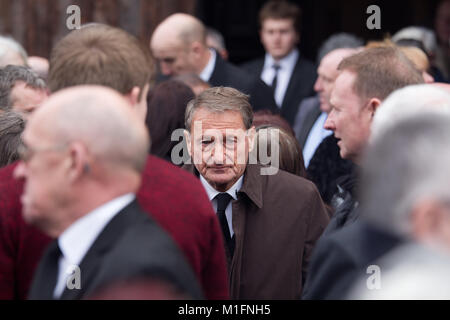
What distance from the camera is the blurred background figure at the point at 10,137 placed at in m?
3.54

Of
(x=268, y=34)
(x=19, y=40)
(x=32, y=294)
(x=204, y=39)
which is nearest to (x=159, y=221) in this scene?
(x=32, y=294)

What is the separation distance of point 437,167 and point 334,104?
168cm

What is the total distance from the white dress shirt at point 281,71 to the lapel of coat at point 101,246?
211 inches

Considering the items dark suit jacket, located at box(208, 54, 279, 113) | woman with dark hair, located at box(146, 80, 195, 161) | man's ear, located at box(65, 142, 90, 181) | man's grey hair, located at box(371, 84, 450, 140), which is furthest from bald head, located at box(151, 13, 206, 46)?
man's ear, located at box(65, 142, 90, 181)

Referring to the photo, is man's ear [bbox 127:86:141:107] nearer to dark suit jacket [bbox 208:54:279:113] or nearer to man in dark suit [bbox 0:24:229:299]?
man in dark suit [bbox 0:24:229:299]

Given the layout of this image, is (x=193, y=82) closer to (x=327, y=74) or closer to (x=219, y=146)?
(x=327, y=74)

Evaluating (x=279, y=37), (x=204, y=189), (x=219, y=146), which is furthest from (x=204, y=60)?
(x=204, y=189)

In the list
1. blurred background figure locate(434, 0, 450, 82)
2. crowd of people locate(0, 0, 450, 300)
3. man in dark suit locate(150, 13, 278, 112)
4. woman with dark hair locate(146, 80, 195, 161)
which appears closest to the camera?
crowd of people locate(0, 0, 450, 300)

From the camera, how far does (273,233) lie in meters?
3.81

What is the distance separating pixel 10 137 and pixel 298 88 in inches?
167

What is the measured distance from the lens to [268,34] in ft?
26.5

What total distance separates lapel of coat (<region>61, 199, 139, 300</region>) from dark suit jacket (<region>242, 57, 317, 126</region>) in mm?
5010

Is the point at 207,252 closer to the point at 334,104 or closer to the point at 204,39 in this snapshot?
the point at 334,104

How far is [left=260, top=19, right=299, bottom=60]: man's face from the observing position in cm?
788
